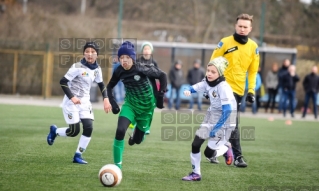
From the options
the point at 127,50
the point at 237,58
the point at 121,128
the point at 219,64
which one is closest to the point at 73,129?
the point at 121,128

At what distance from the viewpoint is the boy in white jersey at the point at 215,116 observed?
782cm

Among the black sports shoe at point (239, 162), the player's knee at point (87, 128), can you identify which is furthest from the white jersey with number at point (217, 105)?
the player's knee at point (87, 128)

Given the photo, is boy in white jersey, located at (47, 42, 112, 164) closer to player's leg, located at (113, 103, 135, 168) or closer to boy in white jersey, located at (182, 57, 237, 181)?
player's leg, located at (113, 103, 135, 168)

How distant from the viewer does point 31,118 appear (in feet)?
53.5

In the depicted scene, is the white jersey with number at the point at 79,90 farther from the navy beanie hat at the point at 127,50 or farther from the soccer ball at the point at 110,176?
the soccer ball at the point at 110,176

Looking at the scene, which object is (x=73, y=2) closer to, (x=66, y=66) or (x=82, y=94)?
(x=66, y=66)

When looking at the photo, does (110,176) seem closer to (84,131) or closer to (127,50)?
(127,50)

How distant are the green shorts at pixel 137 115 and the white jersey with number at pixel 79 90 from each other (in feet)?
3.59

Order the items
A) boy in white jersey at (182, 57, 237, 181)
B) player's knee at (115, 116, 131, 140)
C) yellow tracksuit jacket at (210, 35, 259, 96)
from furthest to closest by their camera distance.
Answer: yellow tracksuit jacket at (210, 35, 259, 96)
boy in white jersey at (182, 57, 237, 181)
player's knee at (115, 116, 131, 140)

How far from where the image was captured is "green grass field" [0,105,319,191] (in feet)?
24.1

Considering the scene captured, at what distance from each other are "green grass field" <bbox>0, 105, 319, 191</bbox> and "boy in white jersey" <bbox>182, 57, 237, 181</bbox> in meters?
0.37

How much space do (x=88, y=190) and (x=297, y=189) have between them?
273cm

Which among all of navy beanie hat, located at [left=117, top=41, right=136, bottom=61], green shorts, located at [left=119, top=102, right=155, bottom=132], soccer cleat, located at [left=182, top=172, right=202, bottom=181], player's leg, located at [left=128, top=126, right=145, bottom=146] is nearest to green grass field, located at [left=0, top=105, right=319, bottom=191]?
soccer cleat, located at [left=182, top=172, right=202, bottom=181]

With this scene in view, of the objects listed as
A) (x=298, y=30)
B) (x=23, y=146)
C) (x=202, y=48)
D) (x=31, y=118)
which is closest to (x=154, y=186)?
(x=23, y=146)
